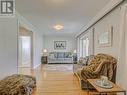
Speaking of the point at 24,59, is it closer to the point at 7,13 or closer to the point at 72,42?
the point at 72,42

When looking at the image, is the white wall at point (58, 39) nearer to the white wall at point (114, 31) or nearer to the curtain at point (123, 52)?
the white wall at point (114, 31)

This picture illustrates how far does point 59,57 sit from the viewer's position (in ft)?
42.7

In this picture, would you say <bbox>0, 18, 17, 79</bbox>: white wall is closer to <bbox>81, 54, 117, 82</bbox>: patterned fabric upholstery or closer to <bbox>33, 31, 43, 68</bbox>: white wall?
<bbox>81, 54, 117, 82</bbox>: patterned fabric upholstery

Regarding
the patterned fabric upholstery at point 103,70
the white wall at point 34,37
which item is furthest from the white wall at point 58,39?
the patterned fabric upholstery at point 103,70

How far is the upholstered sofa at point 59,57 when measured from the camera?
41.9 ft

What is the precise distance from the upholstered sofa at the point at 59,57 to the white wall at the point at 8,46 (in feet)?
25.5

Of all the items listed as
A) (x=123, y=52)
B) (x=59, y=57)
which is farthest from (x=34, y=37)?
(x=123, y=52)

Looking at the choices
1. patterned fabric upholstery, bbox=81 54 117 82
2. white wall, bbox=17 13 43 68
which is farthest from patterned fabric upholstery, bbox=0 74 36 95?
white wall, bbox=17 13 43 68

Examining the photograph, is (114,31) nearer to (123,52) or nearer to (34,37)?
(123,52)

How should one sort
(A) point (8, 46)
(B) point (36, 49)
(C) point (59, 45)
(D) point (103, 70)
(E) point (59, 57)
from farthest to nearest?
(C) point (59, 45) → (E) point (59, 57) → (B) point (36, 49) → (A) point (8, 46) → (D) point (103, 70)

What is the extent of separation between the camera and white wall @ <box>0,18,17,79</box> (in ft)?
15.4

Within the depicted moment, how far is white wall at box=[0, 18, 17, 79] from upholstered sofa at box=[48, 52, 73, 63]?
776 cm

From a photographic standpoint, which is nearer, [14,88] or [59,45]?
[14,88]

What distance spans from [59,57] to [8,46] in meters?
8.30
